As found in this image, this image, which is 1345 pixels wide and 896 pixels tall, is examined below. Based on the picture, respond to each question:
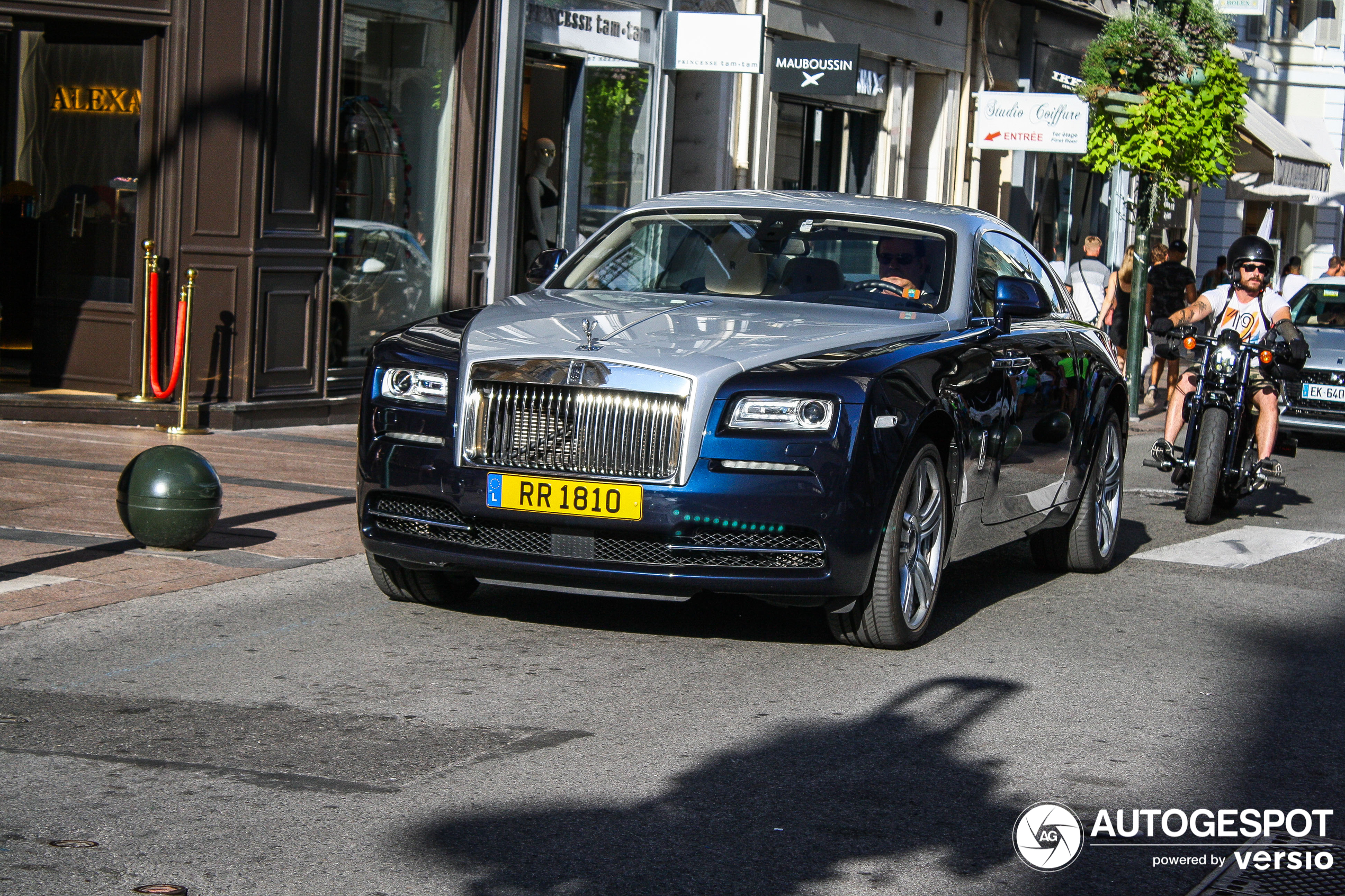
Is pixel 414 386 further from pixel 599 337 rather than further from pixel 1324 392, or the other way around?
pixel 1324 392

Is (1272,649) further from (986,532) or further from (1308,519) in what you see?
(1308,519)

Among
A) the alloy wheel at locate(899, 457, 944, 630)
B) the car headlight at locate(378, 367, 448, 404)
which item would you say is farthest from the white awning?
the car headlight at locate(378, 367, 448, 404)

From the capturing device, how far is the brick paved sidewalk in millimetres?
7129

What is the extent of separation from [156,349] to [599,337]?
271 inches

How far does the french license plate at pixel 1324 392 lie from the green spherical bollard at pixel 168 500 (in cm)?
1163

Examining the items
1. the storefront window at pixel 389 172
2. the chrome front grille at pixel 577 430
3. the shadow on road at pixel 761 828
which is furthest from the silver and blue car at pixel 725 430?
the storefront window at pixel 389 172

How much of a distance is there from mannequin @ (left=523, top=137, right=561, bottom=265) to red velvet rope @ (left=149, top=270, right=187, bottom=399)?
16.2ft

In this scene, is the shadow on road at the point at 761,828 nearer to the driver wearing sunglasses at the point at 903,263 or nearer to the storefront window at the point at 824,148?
the driver wearing sunglasses at the point at 903,263

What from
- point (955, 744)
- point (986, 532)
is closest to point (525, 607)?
point (986, 532)

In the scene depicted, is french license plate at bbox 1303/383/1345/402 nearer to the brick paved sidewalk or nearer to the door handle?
the brick paved sidewalk

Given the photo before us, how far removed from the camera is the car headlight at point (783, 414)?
5.92 meters

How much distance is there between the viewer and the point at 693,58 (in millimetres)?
18141

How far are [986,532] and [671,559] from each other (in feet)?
6.00

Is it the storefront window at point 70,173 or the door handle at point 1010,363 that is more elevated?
the storefront window at point 70,173
